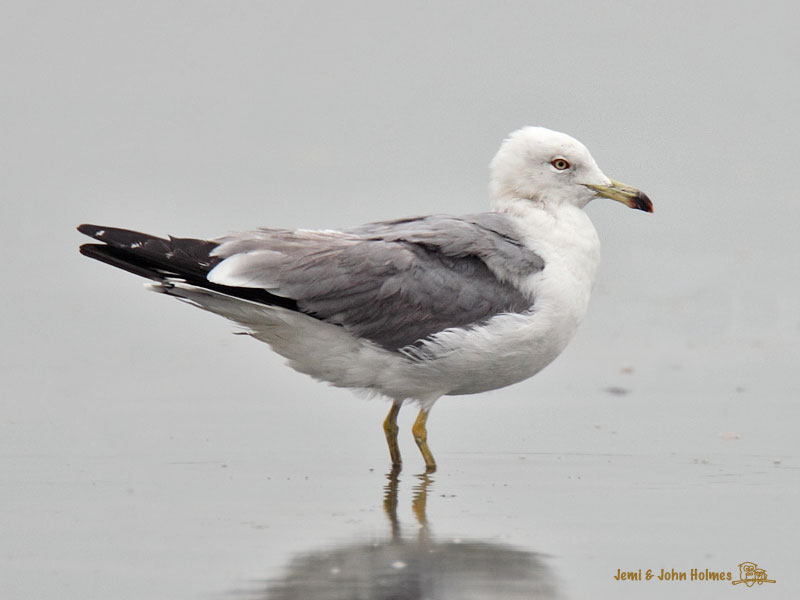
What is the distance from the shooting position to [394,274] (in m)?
A: 7.42

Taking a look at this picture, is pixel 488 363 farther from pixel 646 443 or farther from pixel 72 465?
pixel 72 465

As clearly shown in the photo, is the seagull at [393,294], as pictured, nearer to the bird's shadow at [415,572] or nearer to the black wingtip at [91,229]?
the black wingtip at [91,229]

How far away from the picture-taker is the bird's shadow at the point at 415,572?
5414 millimetres

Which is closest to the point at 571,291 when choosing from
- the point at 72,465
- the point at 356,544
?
the point at 356,544

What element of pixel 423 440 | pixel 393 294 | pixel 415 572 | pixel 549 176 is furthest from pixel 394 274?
pixel 415 572

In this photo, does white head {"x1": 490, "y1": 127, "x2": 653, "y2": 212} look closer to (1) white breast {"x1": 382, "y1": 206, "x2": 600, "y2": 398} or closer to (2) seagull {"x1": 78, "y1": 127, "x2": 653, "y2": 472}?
(1) white breast {"x1": 382, "y1": 206, "x2": 600, "y2": 398}

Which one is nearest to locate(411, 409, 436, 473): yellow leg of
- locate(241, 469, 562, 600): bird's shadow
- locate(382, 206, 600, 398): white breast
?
locate(382, 206, 600, 398): white breast

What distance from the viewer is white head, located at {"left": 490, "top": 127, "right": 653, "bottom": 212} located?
26.6 feet

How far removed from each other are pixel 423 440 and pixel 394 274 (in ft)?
2.93

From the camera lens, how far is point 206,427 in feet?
27.3

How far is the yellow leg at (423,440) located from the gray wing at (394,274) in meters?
0.46

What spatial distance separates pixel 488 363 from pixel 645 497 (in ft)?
3.71

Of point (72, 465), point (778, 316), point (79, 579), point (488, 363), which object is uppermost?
point (778, 316)

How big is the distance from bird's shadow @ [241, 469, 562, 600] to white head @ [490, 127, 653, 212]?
8.20 ft
